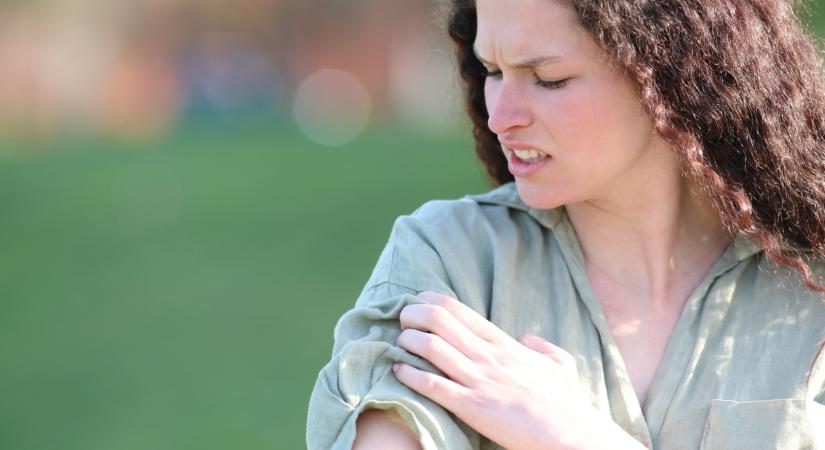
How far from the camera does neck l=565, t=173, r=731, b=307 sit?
272 cm

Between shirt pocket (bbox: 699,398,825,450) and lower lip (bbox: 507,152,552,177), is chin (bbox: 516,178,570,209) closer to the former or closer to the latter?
lower lip (bbox: 507,152,552,177)

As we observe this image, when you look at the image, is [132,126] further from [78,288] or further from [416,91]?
[78,288]

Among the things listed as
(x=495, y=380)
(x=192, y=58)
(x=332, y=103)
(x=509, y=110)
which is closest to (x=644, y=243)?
(x=509, y=110)

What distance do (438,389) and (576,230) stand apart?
599mm

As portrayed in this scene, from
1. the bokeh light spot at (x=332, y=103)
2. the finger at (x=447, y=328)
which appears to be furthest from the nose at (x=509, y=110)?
the bokeh light spot at (x=332, y=103)

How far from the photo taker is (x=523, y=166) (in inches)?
103

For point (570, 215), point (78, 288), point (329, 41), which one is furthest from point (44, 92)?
point (570, 215)

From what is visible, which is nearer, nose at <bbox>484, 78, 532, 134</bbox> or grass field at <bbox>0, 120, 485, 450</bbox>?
nose at <bbox>484, 78, 532, 134</bbox>

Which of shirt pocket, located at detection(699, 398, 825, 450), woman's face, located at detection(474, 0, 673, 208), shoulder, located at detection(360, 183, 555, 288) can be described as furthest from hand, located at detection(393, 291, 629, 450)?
woman's face, located at detection(474, 0, 673, 208)

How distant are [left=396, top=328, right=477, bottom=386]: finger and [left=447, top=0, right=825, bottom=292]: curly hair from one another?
63cm

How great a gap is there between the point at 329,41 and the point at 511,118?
28.2 metres

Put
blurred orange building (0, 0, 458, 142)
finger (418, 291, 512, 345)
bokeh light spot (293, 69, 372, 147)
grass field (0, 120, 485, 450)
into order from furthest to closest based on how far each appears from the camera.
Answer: bokeh light spot (293, 69, 372, 147), blurred orange building (0, 0, 458, 142), grass field (0, 120, 485, 450), finger (418, 291, 512, 345)

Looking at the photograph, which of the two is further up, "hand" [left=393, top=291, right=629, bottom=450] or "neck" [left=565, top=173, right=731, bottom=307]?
"neck" [left=565, top=173, right=731, bottom=307]

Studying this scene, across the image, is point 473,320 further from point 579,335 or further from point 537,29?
point 537,29
